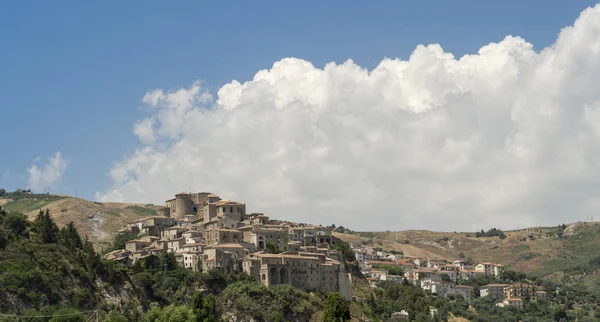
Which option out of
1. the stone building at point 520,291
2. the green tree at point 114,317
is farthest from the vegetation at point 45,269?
the stone building at point 520,291

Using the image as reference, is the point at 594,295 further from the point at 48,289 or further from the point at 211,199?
the point at 48,289

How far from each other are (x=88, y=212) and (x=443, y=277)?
61216 millimetres

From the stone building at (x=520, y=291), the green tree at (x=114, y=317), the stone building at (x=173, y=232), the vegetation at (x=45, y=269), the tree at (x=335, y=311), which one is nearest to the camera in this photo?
the green tree at (x=114, y=317)

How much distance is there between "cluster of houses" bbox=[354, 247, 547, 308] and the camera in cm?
12456

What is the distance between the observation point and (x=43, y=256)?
76.6 meters

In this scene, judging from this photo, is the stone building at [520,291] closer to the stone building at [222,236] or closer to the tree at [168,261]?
the stone building at [222,236]

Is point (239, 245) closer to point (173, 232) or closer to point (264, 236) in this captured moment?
point (264, 236)

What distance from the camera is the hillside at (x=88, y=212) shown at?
135 m

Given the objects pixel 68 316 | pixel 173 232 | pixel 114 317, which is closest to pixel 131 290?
pixel 114 317

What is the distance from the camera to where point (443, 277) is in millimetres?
136250

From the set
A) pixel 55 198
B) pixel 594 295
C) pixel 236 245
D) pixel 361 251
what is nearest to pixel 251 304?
pixel 236 245

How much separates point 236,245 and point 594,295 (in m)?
73.0

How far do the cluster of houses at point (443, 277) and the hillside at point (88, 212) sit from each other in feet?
133

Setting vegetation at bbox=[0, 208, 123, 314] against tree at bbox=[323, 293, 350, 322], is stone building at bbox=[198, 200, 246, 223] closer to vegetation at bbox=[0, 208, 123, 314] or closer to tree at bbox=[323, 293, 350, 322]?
vegetation at bbox=[0, 208, 123, 314]
